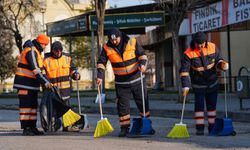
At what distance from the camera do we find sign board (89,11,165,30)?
25.0 metres

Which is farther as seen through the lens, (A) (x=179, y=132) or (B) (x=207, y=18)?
(B) (x=207, y=18)

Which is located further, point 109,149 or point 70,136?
point 70,136

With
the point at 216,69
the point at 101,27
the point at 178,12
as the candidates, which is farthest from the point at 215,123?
the point at 101,27

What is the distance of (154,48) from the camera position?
43.1m

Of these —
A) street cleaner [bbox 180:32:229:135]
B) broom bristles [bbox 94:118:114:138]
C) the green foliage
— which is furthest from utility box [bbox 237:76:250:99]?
the green foliage

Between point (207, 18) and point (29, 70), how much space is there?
11.3 metres

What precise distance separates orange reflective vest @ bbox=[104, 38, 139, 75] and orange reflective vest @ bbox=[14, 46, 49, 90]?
1517 millimetres

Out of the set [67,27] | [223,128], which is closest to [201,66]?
[223,128]

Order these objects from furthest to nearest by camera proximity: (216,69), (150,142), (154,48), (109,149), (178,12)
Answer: (154,48) < (178,12) < (216,69) < (150,142) < (109,149)

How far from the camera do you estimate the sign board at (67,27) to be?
2689 cm

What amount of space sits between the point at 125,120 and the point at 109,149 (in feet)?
6.68

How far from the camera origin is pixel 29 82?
1208 centimetres

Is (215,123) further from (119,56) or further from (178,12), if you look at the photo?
(178,12)

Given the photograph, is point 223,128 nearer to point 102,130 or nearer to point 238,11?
point 102,130
